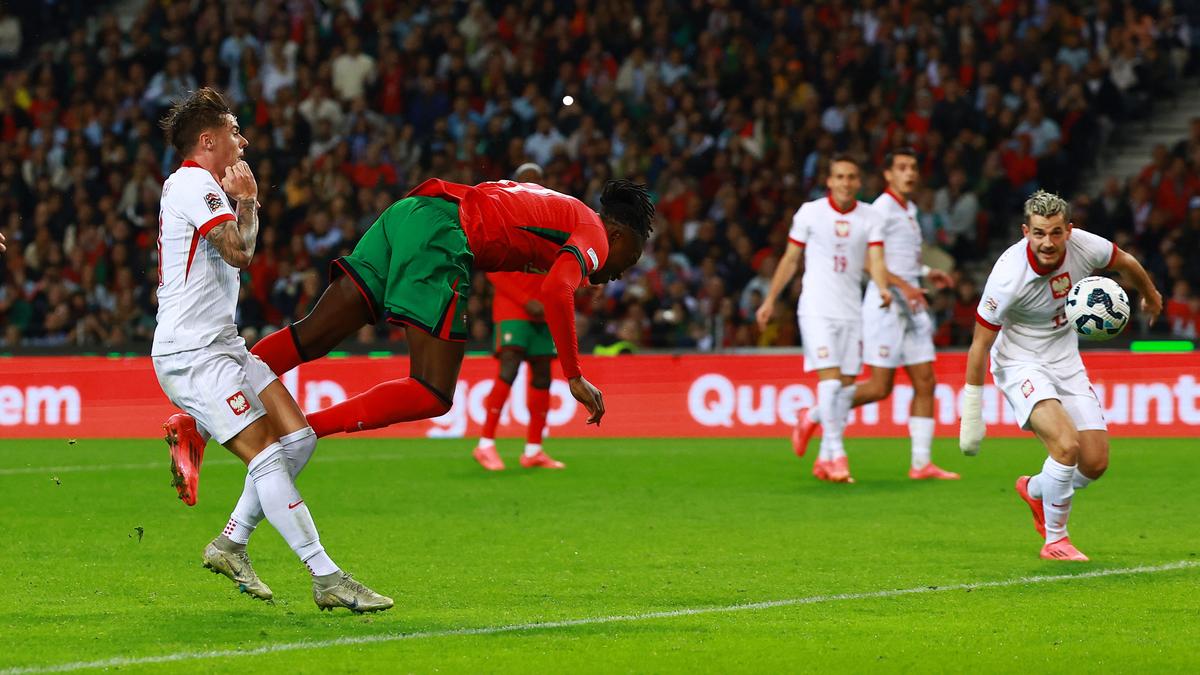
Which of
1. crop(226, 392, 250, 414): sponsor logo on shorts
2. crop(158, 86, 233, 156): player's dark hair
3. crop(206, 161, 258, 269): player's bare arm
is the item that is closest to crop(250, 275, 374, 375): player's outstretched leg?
crop(226, 392, 250, 414): sponsor logo on shorts

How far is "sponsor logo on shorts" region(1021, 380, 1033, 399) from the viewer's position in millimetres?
8594

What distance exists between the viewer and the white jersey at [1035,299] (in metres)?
Answer: 8.55

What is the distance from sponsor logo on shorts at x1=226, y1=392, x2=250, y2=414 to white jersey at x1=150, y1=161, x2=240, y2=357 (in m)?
0.23

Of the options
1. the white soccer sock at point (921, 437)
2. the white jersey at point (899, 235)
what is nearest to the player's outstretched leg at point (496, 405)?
the white jersey at point (899, 235)

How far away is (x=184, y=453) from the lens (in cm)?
675

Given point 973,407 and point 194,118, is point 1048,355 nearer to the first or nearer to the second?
point 973,407

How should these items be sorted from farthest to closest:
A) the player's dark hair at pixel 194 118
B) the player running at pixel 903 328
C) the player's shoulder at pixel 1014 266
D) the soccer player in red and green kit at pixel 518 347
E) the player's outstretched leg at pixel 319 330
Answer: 1. the soccer player in red and green kit at pixel 518 347
2. the player running at pixel 903 328
3. the player's shoulder at pixel 1014 266
4. the player's outstretched leg at pixel 319 330
5. the player's dark hair at pixel 194 118

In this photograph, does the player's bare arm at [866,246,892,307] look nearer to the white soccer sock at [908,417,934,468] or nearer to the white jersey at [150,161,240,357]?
the white soccer sock at [908,417,934,468]

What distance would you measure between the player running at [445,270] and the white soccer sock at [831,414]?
4919 mm

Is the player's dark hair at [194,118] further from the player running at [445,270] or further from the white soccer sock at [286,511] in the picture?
the white soccer sock at [286,511]

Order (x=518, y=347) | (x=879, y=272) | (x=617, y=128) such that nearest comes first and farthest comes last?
(x=879, y=272) < (x=518, y=347) < (x=617, y=128)

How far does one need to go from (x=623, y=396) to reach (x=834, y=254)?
15.5ft

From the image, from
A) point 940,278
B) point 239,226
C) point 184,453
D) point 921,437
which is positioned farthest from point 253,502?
point 940,278

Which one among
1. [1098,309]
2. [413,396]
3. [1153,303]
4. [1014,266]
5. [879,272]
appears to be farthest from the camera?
[879,272]
